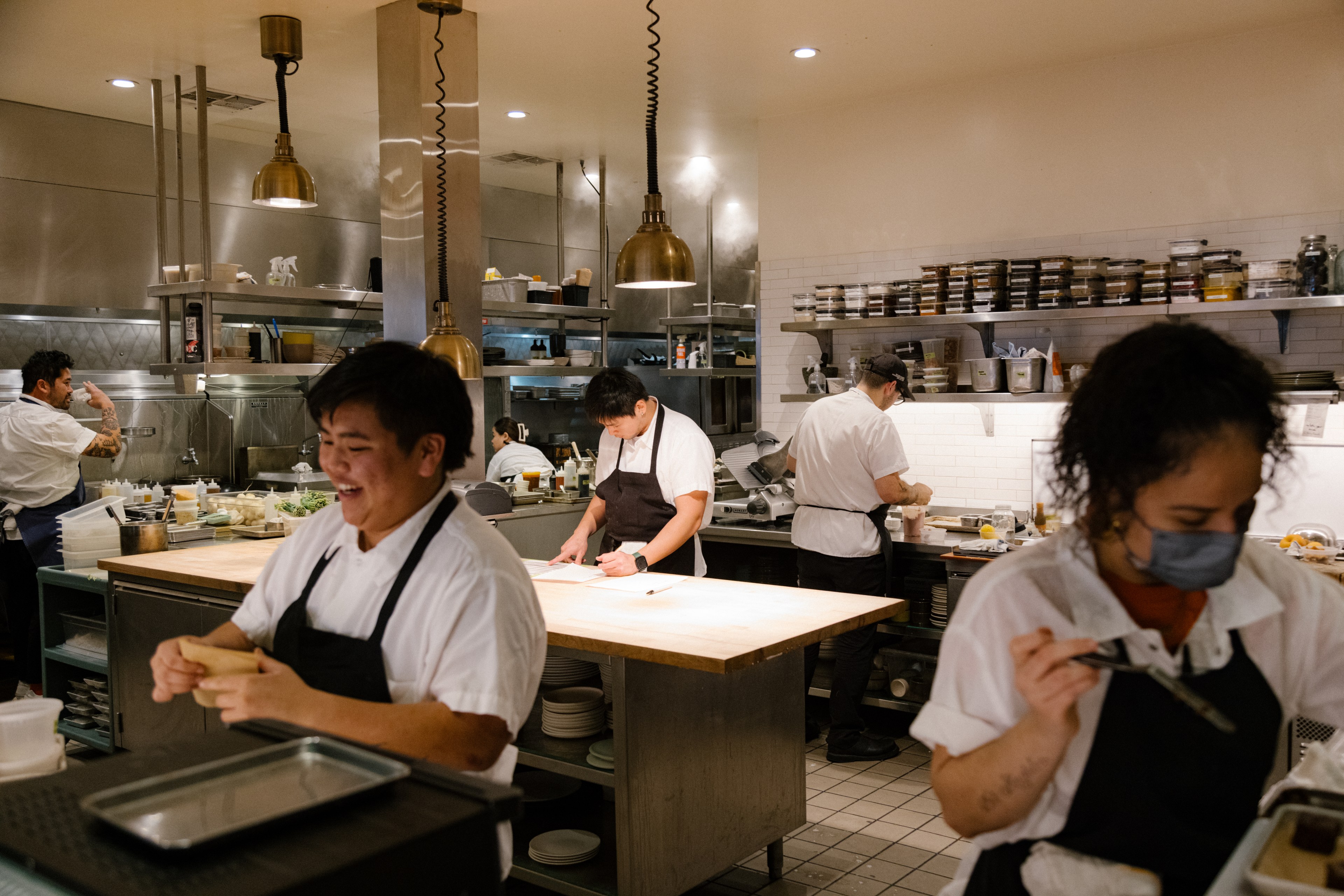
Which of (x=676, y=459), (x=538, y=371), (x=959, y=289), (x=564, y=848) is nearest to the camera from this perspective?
(x=564, y=848)

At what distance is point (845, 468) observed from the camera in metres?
5.05

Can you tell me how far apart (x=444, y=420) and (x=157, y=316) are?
241 inches

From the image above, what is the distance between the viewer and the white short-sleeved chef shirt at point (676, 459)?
454 centimetres

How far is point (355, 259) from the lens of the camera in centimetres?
806

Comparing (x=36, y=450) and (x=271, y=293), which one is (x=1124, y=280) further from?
(x=36, y=450)

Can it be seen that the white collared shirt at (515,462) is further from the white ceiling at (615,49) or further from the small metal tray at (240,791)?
the small metal tray at (240,791)

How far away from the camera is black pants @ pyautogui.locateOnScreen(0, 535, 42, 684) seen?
20.1 ft

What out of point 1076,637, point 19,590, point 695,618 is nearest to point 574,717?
point 695,618

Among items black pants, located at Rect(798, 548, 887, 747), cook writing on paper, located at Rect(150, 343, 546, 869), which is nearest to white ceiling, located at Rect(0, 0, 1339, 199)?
black pants, located at Rect(798, 548, 887, 747)

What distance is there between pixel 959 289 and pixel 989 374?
50 centimetres

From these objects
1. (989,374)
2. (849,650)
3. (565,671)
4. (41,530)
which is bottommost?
(849,650)

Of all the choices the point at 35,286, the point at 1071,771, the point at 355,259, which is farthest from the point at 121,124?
the point at 1071,771

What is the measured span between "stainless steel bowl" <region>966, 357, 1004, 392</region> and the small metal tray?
4703 millimetres

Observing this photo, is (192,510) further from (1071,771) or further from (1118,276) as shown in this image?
(1071,771)
